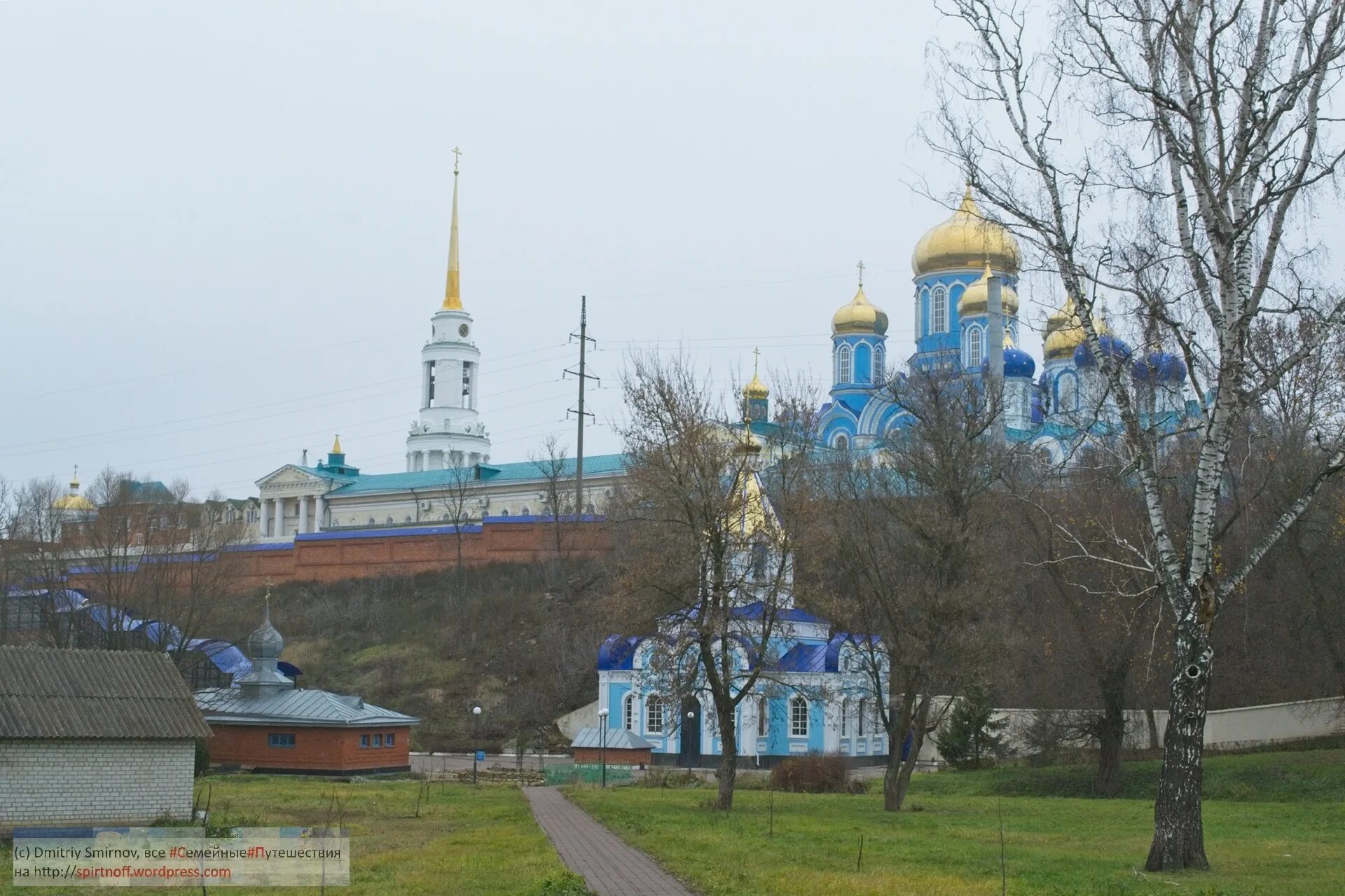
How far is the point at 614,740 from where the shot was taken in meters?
34.1

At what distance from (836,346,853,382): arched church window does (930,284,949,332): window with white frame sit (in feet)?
17.4

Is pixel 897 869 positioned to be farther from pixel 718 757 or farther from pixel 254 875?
pixel 718 757

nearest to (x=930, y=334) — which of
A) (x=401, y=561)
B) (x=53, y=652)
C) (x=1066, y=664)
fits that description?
(x=401, y=561)

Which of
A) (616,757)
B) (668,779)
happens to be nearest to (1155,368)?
(668,779)

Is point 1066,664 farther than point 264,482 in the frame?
No

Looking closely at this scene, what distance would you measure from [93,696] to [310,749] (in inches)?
606

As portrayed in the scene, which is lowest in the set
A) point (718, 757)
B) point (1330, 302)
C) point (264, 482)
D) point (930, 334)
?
point (718, 757)

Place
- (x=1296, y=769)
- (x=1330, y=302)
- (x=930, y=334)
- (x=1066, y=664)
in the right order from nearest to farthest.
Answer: (x=1330, y=302) → (x=1296, y=769) → (x=1066, y=664) → (x=930, y=334)

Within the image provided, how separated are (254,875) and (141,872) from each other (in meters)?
1.19

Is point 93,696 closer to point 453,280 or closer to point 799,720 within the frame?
point 799,720

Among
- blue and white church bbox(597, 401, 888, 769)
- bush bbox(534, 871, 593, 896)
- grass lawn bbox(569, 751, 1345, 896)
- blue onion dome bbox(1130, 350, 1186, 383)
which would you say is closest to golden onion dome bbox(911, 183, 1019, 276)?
blue and white church bbox(597, 401, 888, 769)

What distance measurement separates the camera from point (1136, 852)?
14.8m

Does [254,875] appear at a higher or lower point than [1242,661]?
lower

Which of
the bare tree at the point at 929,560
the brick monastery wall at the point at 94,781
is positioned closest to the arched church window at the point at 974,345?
the bare tree at the point at 929,560
